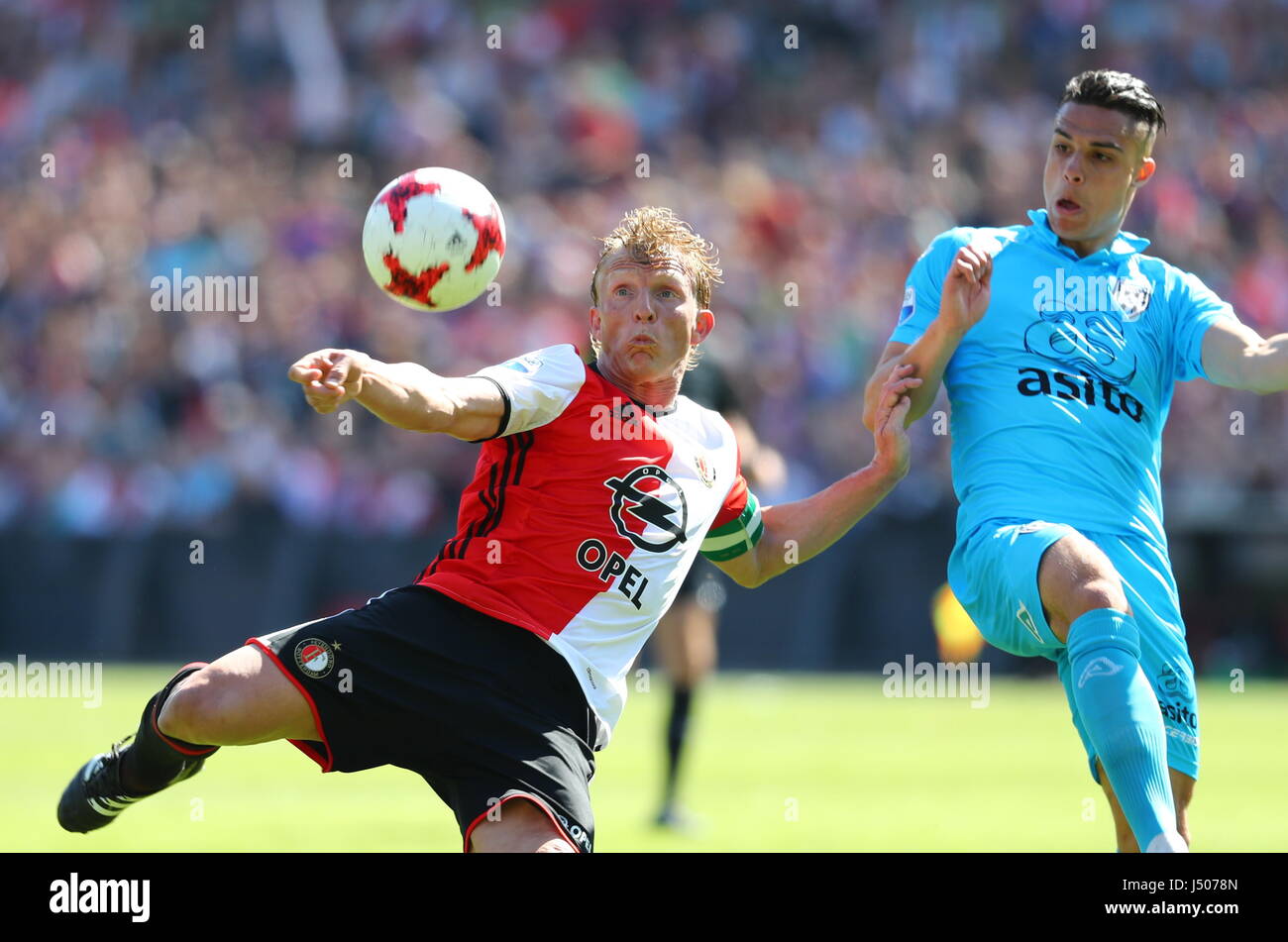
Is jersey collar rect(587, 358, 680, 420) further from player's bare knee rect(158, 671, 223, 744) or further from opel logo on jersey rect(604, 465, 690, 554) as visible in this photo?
player's bare knee rect(158, 671, 223, 744)

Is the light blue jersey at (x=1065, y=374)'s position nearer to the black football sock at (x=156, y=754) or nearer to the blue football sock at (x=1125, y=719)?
the blue football sock at (x=1125, y=719)

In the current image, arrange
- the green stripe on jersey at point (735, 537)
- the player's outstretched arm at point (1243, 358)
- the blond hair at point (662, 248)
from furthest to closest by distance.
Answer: the green stripe on jersey at point (735, 537) → the blond hair at point (662, 248) → the player's outstretched arm at point (1243, 358)

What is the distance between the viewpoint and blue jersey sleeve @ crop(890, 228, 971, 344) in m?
5.87

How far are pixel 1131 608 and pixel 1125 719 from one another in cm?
60

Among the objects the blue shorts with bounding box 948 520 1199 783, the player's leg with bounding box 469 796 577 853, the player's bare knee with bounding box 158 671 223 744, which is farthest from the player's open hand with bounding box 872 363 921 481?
the player's bare knee with bounding box 158 671 223 744

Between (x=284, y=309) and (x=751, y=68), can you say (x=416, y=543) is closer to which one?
(x=284, y=309)

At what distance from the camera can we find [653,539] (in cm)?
535

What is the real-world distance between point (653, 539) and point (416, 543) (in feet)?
35.4

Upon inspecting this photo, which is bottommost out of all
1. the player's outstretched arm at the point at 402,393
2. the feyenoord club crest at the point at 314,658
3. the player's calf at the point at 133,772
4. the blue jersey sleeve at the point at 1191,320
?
the player's calf at the point at 133,772

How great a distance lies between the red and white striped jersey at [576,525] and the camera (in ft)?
17.1

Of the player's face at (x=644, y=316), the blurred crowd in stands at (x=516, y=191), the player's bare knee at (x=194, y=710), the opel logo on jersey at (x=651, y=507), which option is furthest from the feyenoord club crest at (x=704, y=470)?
the blurred crowd in stands at (x=516, y=191)

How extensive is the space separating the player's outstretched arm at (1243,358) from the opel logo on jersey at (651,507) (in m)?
1.73

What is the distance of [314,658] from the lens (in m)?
5.08

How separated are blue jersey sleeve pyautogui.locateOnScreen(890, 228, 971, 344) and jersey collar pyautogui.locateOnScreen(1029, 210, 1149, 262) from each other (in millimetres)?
246
